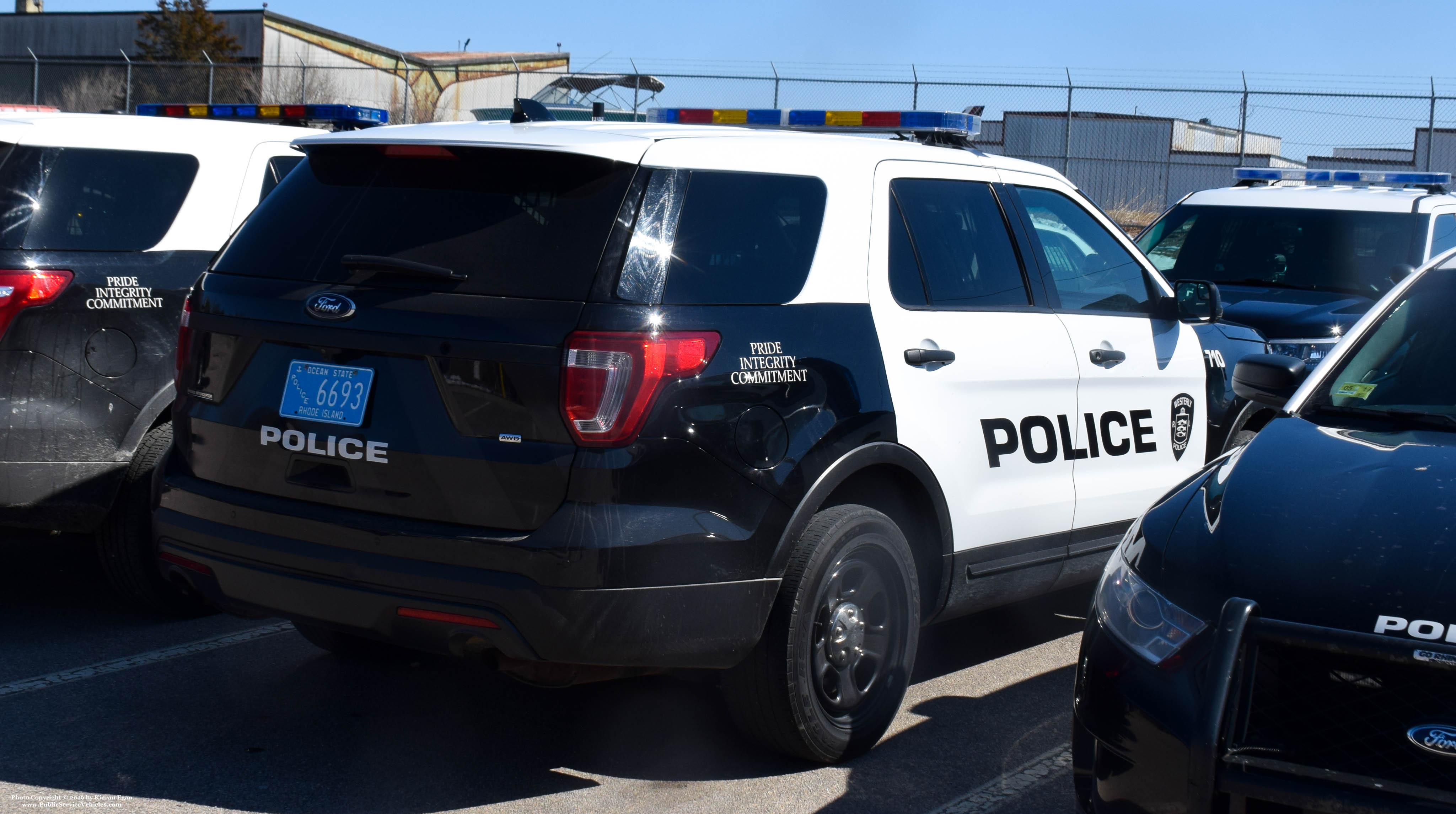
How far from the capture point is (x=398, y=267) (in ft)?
11.7

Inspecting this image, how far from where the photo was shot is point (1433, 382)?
12.4 ft

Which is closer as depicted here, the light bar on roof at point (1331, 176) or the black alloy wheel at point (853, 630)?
the black alloy wheel at point (853, 630)

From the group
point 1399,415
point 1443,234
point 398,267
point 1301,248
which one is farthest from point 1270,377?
point 1443,234

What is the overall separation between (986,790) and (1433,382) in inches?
65.7

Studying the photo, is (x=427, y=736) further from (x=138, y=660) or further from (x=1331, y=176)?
(x=1331, y=176)

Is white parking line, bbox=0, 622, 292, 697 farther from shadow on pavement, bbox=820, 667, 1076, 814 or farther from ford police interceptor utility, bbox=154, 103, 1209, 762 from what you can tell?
shadow on pavement, bbox=820, 667, 1076, 814

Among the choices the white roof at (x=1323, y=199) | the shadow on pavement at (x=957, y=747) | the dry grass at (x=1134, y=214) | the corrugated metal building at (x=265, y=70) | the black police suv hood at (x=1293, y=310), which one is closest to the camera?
the shadow on pavement at (x=957, y=747)

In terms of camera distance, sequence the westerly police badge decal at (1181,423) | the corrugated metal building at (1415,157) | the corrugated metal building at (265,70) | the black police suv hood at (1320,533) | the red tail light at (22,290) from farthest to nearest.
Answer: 1. the corrugated metal building at (265,70)
2. the corrugated metal building at (1415,157)
3. the westerly police badge decal at (1181,423)
4. the red tail light at (22,290)
5. the black police suv hood at (1320,533)

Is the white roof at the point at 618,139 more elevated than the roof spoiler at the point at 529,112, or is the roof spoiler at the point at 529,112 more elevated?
the roof spoiler at the point at 529,112

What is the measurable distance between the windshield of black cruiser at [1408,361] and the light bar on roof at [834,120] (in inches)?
74.4

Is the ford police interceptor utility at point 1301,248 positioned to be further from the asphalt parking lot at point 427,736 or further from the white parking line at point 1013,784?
the white parking line at point 1013,784

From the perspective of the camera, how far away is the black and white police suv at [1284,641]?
252 centimetres

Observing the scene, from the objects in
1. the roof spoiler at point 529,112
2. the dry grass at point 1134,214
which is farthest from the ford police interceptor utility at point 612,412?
the dry grass at point 1134,214

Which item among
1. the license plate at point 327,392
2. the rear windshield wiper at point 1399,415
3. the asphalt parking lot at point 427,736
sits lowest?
the asphalt parking lot at point 427,736
